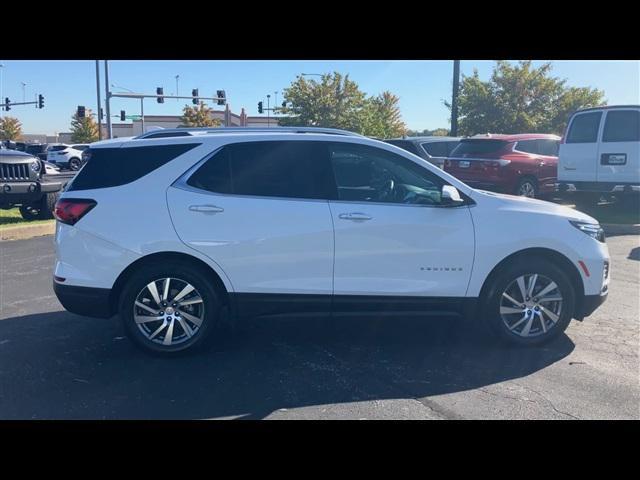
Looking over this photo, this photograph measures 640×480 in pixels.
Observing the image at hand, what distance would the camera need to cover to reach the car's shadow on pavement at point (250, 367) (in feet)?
13.4

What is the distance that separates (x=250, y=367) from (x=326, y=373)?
2.02 feet

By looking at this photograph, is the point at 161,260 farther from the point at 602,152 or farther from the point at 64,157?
the point at 64,157

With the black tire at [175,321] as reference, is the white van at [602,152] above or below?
above

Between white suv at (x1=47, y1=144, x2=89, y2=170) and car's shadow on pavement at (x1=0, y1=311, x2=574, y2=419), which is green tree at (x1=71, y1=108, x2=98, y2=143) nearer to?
white suv at (x1=47, y1=144, x2=89, y2=170)

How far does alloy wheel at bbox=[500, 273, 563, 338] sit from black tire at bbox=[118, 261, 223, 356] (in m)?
2.47

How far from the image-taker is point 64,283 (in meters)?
4.88

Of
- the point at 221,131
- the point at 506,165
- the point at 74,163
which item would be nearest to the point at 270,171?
the point at 221,131

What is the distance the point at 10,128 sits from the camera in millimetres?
68750

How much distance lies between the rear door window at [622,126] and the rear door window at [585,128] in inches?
8.0

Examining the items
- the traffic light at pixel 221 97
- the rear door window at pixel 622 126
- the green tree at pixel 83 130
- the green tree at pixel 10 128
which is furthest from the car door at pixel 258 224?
the green tree at pixel 10 128

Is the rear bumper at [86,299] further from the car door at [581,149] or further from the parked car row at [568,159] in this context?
the car door at [581,149]
